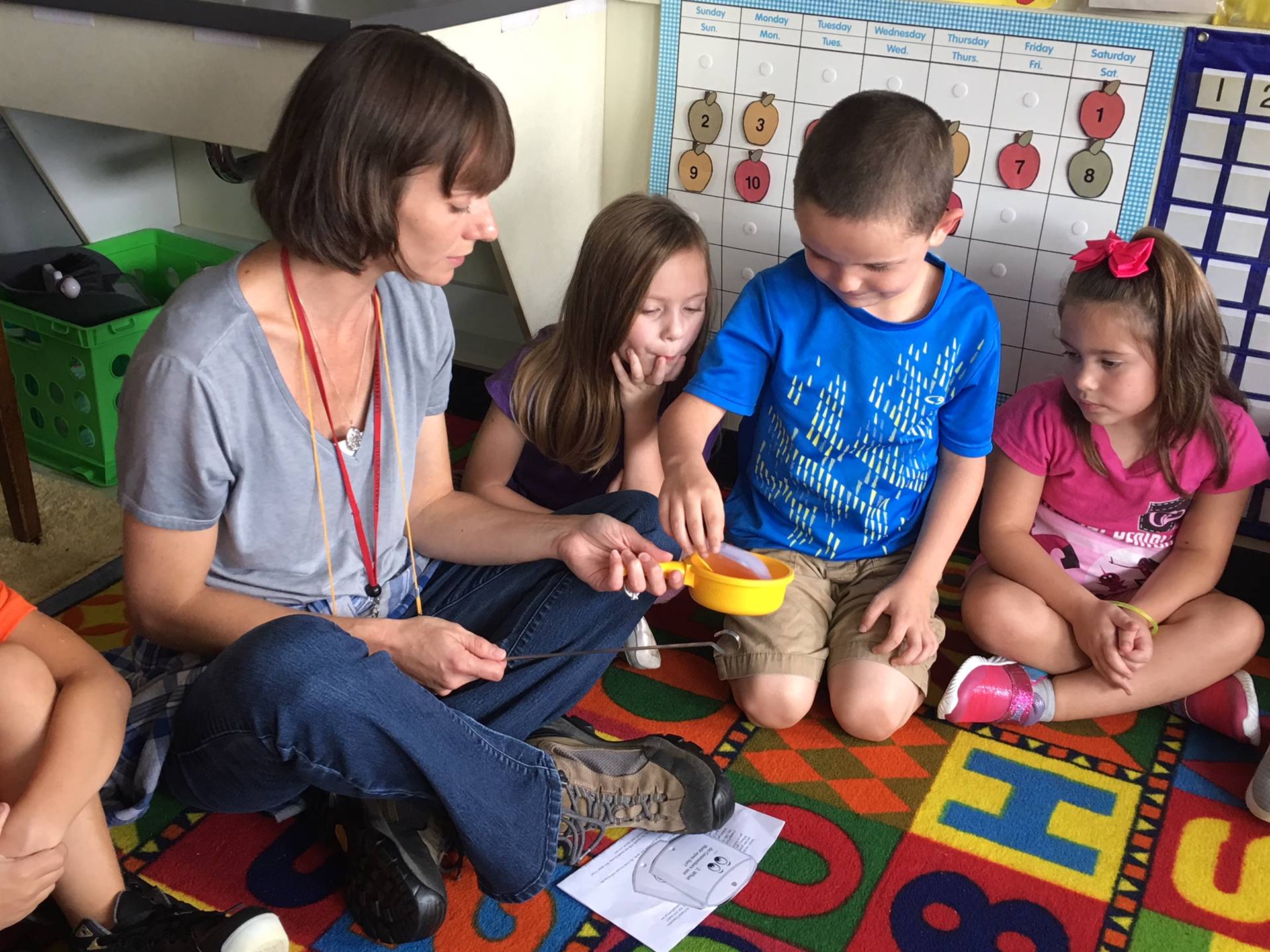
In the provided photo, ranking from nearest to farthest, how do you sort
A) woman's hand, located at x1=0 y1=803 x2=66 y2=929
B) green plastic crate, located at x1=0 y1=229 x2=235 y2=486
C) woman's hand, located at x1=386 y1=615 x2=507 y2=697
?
woman's hand, located at x1=0 y1=803 x2=66 y2=929
woman's hand, located at x1=386 y1=615 x2=507 y2=697
green plastic crate, located at x1=0 y1=229 x2=235 y2=486

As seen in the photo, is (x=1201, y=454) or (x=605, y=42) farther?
(x=605, y=42)

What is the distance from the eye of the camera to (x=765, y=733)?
146 cm

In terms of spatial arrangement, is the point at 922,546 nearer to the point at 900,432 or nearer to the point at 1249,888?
the point at 900,432

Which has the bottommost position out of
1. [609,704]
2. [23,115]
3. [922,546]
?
[609,704]

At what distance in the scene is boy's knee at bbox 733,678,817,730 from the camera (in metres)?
1.45

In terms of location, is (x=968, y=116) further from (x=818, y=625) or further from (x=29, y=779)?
(x=29, y=779)

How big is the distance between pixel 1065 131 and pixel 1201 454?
0.46 meters

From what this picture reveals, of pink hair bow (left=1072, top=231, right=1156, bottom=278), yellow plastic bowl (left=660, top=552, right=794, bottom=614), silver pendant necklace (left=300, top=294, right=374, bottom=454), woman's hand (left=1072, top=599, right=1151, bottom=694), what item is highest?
pink hair bow (left=1072, top=231, right=1156, bottom=278)

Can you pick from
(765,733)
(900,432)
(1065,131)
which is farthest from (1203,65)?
(765,733)

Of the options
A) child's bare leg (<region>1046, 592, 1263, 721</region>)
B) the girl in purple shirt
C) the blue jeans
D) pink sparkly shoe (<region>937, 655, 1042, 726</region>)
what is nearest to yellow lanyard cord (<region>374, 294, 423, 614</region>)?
the blue jeans

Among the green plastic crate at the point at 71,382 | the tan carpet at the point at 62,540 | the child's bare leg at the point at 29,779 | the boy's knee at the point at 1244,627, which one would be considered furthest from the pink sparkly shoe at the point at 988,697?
the green plastic crate at the point at 71,382

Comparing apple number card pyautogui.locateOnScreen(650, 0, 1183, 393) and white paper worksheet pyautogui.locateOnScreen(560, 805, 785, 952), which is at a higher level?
apple number card pyautogui.locateOnScreen(650, 0, 1183, 393)

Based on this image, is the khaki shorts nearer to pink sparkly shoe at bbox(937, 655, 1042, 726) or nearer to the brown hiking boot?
pink sparkly shoe at bbox(937, 655, 1042, 726)

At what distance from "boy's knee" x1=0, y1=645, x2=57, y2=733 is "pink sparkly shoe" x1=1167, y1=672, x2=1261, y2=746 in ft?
4.19
